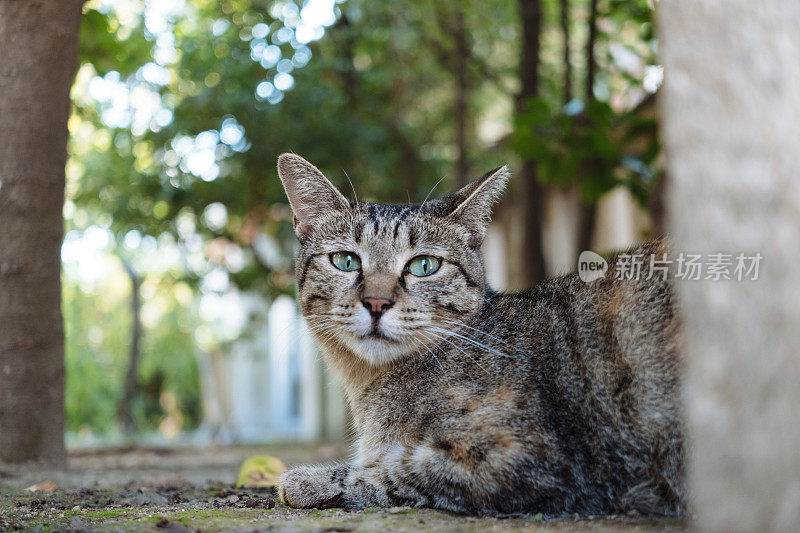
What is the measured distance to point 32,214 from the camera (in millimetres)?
3729

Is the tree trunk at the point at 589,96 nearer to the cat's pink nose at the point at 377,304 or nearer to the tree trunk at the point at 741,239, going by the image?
the cat's pink nose at the point at 377,304

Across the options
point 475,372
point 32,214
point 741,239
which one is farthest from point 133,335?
point 741,239

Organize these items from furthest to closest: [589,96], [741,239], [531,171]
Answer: [531,171], [589,96], [741,239]

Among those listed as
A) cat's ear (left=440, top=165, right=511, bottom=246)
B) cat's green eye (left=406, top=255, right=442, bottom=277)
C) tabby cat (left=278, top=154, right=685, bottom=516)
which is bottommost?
tabby cat (left=278, top=154, right=685, bottom=516)

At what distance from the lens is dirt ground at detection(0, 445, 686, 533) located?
2242mm

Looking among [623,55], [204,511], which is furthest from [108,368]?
[204,511]

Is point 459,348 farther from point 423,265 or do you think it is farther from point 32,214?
point 32,214

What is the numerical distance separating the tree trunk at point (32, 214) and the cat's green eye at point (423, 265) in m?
2.06

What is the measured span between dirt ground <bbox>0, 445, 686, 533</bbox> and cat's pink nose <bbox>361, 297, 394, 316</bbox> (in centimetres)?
77

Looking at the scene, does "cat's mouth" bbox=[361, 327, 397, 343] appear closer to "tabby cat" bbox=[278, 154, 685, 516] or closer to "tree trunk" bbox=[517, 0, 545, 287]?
"tabby cat" bbox=[278, 154, 685, 516]

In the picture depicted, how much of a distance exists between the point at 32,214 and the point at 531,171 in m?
4.51

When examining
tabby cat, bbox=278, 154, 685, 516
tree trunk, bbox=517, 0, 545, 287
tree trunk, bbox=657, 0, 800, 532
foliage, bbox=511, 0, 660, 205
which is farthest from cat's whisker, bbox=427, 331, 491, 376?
tree trunk, bbox=517, 0, 545, 287

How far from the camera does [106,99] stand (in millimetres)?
7137

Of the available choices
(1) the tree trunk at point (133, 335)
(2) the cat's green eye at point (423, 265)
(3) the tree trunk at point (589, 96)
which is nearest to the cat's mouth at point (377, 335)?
(2) the cat's green eye at point (423, 265)
